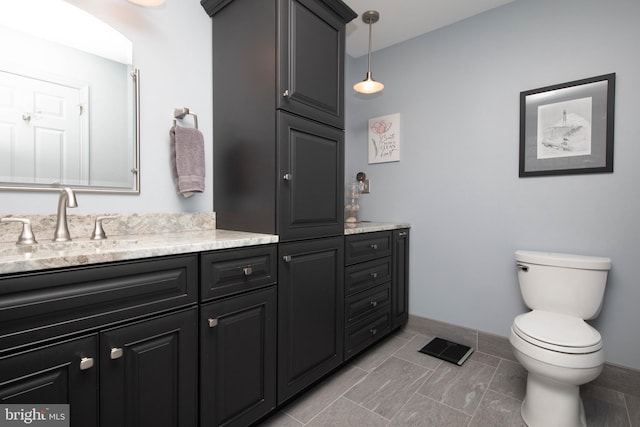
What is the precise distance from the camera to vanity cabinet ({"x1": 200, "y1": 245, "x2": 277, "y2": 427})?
44.2 inches

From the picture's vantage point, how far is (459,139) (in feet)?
7.36

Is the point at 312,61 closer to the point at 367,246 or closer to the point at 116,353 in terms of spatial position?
the point at 367,246

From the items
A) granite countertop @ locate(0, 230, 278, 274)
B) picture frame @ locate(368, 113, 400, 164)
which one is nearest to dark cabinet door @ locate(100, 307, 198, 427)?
granite countertop @ locate(0, 230, 278, 274)

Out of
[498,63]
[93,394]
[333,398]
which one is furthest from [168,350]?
[498,63]

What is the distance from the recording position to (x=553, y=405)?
54.3 inches

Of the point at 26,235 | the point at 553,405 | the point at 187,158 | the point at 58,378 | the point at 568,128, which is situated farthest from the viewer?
the point at 568,128

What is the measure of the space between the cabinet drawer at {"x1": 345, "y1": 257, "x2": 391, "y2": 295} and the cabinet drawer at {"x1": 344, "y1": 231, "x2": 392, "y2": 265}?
4cm

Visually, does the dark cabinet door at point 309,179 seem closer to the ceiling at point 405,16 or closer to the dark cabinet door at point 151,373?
the dark cabinet door at point 151,373

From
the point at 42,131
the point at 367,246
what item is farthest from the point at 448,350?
the point at 42,131

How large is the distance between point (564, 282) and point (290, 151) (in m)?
1.72

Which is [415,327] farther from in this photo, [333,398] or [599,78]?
[599,78]

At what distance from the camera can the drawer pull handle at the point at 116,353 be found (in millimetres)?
882

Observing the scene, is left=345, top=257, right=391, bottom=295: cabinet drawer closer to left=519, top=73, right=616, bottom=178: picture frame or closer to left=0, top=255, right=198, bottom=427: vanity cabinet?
left=0, top=255, right=198, bottom=427: vanity cabinet

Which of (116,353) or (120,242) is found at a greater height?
(120,242)
